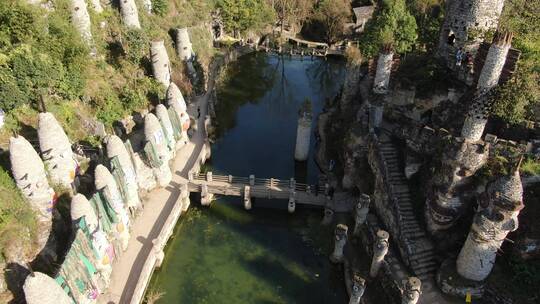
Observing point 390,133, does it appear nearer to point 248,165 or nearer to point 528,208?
point 528,208

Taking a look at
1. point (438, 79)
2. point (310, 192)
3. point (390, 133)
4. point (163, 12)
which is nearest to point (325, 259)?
point (310, 192)

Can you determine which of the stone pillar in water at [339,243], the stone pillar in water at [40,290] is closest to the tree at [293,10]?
the stone pillar in water at [339,243]

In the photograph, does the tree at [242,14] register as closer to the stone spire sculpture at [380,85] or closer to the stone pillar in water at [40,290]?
the stone spire sculpture at [380,85]

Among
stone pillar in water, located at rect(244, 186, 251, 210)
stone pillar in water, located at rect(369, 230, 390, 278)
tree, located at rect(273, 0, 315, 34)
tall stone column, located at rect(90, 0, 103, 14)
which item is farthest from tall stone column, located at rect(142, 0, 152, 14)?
stone pillar in water, located at rect(369, 230, 390, 278)

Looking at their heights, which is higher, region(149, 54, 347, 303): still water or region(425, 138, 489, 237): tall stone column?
region(425, 138, 489, 237): tall stone column

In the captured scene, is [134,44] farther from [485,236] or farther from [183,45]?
[485,236]

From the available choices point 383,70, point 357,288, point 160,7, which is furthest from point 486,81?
point 160,7

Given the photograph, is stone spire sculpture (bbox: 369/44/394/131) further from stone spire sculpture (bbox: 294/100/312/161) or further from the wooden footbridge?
the wooden footbridge
